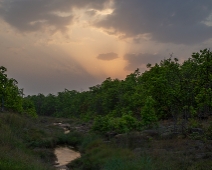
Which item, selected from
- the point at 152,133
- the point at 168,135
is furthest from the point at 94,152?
the point at 152,133

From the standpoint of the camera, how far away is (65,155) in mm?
22359

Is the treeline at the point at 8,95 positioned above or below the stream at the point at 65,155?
above

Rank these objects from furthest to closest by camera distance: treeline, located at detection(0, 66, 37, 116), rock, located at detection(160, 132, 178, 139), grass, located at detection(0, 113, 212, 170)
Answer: treeline, located at detection(0, 66, 37, 116), rock, located at detection(160, 132, 178, 139), grass, located at detection(0, 113, 212, 170)

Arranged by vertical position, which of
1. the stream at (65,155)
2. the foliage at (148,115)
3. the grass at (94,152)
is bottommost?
the stream at (65,155)

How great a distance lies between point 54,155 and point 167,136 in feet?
28.3

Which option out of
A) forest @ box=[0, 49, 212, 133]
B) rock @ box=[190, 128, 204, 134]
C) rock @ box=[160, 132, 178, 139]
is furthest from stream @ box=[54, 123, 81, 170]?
rock @ box=[190, 128, 204, 134]

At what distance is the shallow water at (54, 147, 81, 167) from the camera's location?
20.3m

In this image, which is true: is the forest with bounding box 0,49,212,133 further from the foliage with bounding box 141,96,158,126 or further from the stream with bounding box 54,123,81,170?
the stream with bounding box 54,123,81,170

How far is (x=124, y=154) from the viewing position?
49.6 feet

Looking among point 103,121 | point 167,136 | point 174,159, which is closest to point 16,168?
point 174,159

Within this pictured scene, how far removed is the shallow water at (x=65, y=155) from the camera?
2033 cm

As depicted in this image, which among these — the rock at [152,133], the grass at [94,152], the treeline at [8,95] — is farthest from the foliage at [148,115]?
the treeline at [8,95]

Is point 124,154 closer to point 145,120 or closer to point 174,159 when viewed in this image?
point 174,159

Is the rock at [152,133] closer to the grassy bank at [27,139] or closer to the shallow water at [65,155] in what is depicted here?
the shallow water at [65,155]
